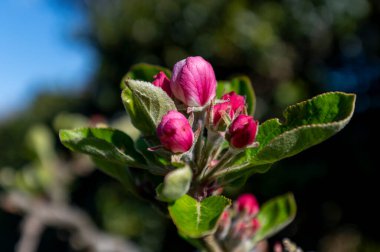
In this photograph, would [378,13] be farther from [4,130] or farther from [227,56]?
[4,130]

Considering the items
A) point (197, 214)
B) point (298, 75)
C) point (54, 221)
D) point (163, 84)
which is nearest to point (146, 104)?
point (163, 84)

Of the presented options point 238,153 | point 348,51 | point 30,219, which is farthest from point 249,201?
point 348,51

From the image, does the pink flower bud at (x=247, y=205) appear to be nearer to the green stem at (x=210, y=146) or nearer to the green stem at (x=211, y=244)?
the green stem at (x=211, y=244)

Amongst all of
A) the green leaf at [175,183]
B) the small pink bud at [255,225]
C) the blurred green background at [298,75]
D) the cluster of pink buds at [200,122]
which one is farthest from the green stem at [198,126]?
the blurred green background at [298,75]

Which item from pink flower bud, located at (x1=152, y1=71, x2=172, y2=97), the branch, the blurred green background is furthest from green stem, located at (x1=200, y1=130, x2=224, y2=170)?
the blurred green background

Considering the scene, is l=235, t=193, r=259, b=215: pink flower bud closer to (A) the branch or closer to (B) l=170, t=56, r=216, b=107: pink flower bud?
(B) l=170, t=56, r=216, b=107: pink flower bud

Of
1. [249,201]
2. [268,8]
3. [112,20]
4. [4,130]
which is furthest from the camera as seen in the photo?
[4,130]

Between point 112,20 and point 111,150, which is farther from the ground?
point 111,150
